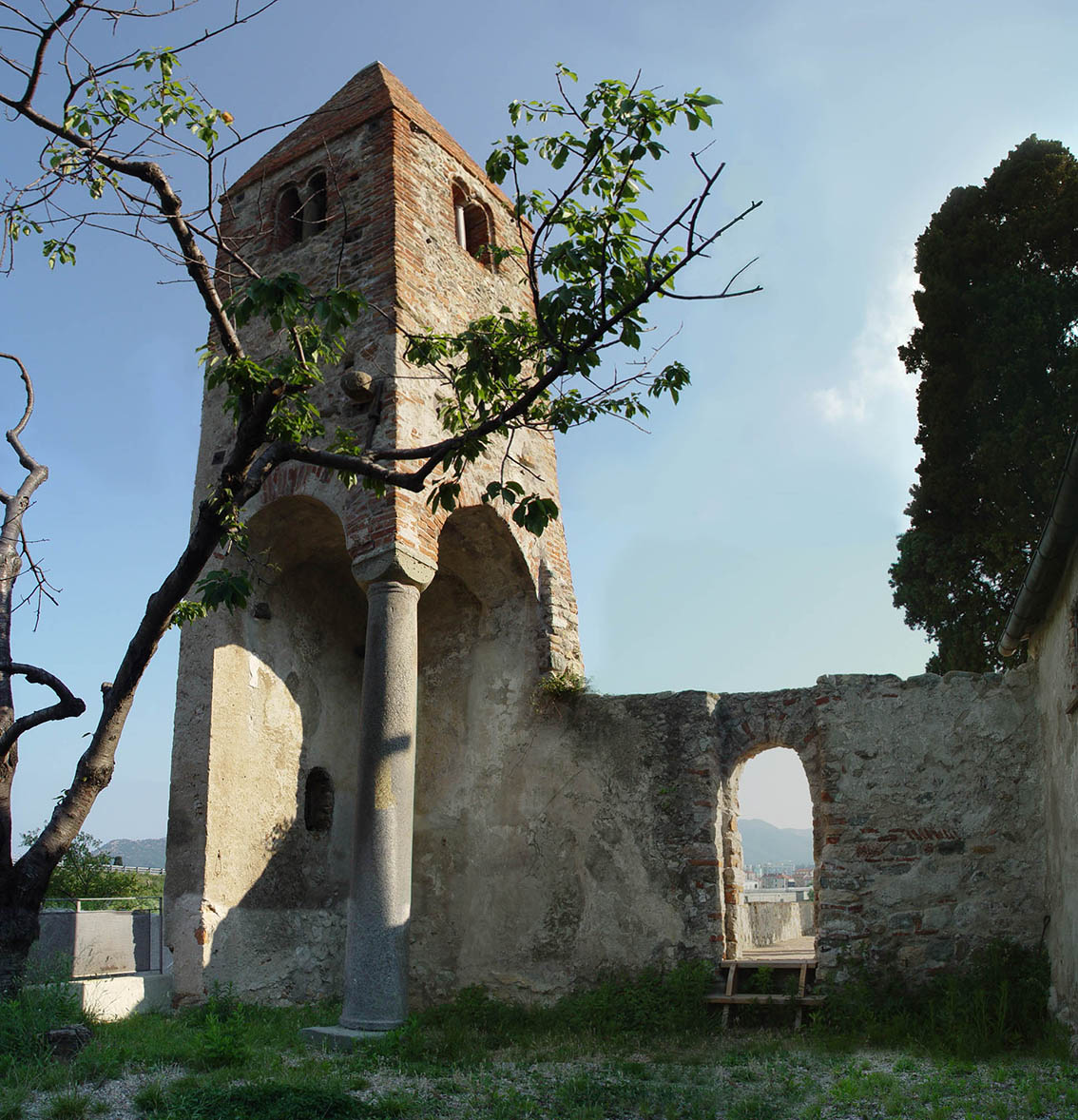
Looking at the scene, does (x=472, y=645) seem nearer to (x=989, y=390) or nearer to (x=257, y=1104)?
(x=257, y=1104)

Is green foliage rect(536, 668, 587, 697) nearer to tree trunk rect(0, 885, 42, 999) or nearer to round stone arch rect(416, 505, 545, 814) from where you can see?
round stone arch rect(416, 505, 545, 814)

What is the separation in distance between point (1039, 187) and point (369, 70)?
9035mm

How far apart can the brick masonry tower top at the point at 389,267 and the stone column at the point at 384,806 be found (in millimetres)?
409

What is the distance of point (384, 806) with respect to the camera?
27.0 feet

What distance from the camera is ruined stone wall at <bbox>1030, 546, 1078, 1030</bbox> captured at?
666 centimetres

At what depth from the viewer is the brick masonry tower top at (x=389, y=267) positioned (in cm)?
952

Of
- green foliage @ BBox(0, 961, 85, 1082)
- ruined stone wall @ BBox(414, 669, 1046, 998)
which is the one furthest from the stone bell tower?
green foliage @ BBox(0, 961, 85, 1082)

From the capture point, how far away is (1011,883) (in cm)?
812

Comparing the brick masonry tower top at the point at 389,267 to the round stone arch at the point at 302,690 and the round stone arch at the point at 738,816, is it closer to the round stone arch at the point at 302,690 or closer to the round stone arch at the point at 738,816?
the round stone arch at the point at 302,690

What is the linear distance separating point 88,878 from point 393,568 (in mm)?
15286

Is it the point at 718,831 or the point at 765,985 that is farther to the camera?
the point at 718,831

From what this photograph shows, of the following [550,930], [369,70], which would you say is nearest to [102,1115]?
[550,930]

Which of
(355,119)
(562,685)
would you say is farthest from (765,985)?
(355,119)

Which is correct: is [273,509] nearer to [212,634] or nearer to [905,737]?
[212,634]
